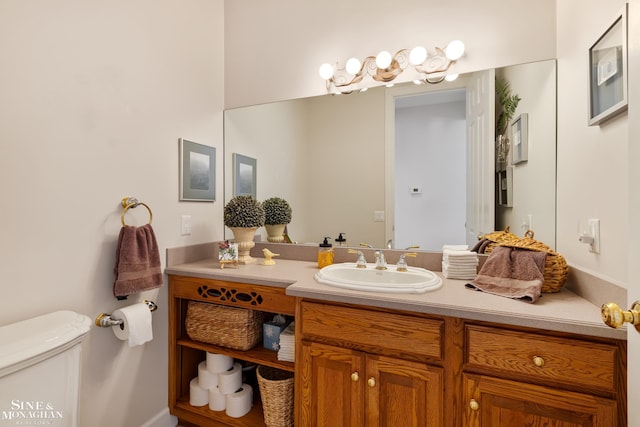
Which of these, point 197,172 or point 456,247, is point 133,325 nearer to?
point 197,172

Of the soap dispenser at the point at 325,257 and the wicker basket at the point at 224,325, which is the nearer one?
the wicker basket at the point at 224,325

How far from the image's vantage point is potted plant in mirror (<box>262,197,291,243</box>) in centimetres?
203

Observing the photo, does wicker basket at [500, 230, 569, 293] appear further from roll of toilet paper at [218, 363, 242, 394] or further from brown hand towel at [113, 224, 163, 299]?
brown hand towel at [113, 224, 163, 299]

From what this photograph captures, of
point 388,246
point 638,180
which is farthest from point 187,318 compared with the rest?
point 638,180

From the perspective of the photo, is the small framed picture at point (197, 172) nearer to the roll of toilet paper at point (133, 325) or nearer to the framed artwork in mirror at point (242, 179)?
the framed artwork in mirror at point (242, 179)

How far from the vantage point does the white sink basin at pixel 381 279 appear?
1.20m

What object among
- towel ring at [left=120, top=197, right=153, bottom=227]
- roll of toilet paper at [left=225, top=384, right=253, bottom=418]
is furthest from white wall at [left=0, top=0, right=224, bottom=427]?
roll of toilet paper at [left=225, top=384, right=253, bottom=418]

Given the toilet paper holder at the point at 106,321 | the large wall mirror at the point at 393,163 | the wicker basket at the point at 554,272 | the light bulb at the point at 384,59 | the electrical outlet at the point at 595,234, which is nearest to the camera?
the electrical outlet at the point at 595,234

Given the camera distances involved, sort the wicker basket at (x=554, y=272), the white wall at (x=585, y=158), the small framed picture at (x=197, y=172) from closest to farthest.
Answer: the white wall at (x=585, y=158), the wicker basket at (x=554, y=272), the small framed picture at (x=197, y=172)

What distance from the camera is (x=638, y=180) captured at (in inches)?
25.0

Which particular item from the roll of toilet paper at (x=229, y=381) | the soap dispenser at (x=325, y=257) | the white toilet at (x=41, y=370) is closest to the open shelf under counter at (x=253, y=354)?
the roll of toilet paper at (x=229, y=381)

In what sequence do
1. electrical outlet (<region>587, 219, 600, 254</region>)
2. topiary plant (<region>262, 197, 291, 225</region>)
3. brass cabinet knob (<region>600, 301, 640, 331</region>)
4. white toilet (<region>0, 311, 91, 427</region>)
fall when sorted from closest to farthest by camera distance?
brass cabinet knob (<region>600, 301, 640, 331</region>) < white toilet (<region>0, 311, 91, 427</region>) < electrical outlet (<region>587, 219, 600, 254</region>) < topiary plant (<region>262, 197, 291, 225</region>)

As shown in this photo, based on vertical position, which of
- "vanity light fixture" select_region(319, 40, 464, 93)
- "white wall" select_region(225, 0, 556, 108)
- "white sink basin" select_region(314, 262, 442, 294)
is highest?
"white wall" select_region(225, 0, 556, 108)

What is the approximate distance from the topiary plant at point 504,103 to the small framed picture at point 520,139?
40 millimetres
